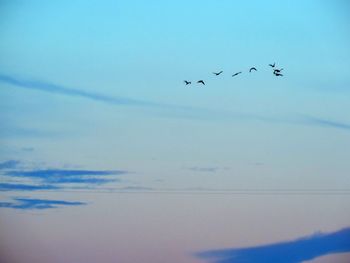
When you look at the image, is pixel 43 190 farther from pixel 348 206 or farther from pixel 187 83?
pixel 348 206

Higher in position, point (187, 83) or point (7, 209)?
point (187, 83)

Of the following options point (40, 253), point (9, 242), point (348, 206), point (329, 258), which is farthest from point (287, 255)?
point (9, 242)

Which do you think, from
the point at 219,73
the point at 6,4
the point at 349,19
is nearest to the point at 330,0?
the point at 349,19

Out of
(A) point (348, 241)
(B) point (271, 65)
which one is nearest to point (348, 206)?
(A) point (348, 241)

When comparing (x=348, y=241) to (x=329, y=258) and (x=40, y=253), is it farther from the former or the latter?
(x=40, y=253)

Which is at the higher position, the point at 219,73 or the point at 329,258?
the point at 219,73

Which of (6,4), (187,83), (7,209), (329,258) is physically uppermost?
(6,4)

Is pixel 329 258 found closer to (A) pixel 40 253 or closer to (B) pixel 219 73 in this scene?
(B) pixel 219 73

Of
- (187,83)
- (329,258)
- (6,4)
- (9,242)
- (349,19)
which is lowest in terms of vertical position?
(329,258)
